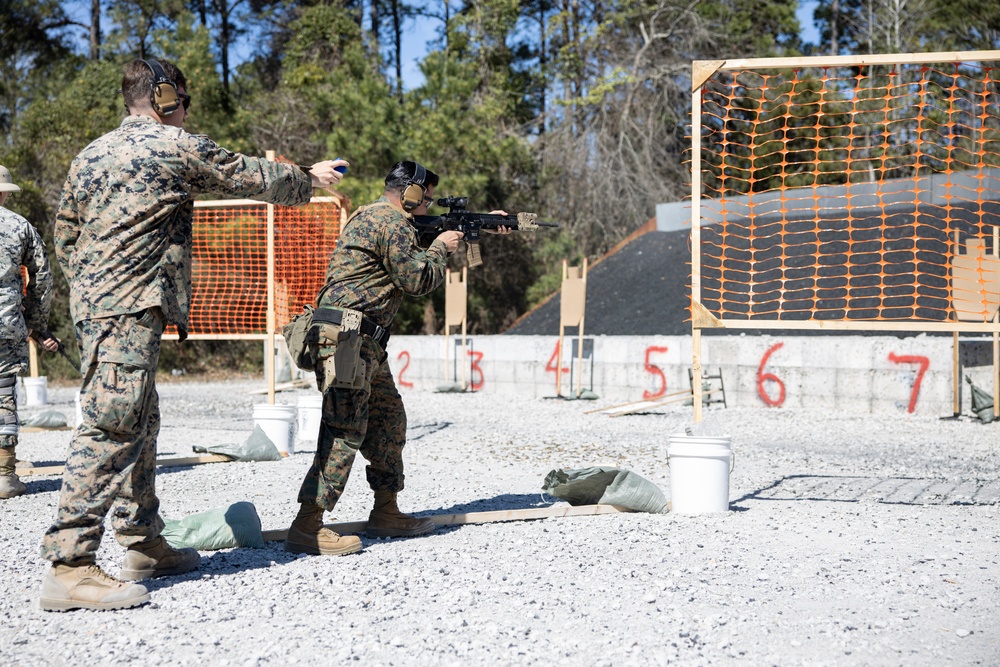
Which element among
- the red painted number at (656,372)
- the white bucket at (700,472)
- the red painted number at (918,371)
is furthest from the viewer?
the red painted number at (656,372)

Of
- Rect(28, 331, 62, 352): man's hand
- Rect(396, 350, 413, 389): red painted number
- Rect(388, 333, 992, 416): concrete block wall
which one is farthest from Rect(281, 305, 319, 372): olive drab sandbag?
Rect(396, 350, 413, 389): red painted number

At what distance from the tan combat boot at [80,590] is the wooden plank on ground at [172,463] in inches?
131

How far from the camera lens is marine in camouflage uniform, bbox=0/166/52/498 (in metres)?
5.74

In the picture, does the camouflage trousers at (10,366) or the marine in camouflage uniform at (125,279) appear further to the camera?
the camouflage trousers at (10,366)

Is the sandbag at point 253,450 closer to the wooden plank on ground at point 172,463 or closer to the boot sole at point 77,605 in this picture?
the wooden plank on ground at point 172,463

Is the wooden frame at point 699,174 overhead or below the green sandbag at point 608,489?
overhead

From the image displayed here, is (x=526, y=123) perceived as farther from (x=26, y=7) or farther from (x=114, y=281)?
(x=114, y=281)

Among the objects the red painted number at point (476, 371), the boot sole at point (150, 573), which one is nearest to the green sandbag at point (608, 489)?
the boot sole at point (150, 573)

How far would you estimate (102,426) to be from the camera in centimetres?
346

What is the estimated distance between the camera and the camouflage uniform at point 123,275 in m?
3.47

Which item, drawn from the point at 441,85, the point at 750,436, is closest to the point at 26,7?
the point at 441,85

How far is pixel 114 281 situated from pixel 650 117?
78.6ft

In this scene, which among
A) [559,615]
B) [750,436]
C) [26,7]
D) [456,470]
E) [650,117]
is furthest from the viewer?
[26,7]

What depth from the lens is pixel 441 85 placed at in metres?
24.5
